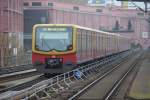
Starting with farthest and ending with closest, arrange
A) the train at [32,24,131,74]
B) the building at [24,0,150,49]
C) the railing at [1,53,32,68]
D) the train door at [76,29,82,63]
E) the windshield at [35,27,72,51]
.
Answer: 1. the building at [24,0,150,49]
2. the railing at [1,53,32,68]
3. the train door at [76,29,82,63]
4. the windshield at [35,27,72,51]
5. the train at [32,24,131,74]

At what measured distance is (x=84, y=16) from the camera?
122500mm

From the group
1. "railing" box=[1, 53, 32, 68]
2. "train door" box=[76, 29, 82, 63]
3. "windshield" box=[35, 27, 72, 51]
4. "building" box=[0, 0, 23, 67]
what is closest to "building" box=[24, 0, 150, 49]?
"building" box=[0, 0, 23, 67]

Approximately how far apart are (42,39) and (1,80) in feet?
12.1

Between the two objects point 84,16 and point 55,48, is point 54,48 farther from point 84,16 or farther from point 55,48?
point 84,16

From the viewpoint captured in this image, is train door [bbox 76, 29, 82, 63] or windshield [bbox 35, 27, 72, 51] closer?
windshield [bbox 35, 27, 72, 51]

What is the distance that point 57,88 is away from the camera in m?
21.8

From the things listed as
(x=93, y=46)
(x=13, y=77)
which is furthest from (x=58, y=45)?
(x=93, y=46)

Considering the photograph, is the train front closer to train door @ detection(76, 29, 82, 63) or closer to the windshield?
the windshield

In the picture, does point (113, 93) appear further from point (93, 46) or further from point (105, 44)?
point (105, 44)

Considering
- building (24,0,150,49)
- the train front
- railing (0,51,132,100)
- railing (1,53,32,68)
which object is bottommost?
railing (1,53,32,68)

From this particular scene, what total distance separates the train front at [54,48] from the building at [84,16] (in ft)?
227

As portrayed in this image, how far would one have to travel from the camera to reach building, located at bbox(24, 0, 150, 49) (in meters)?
105

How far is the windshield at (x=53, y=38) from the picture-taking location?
2719cm

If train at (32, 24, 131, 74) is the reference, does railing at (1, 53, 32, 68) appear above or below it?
below
